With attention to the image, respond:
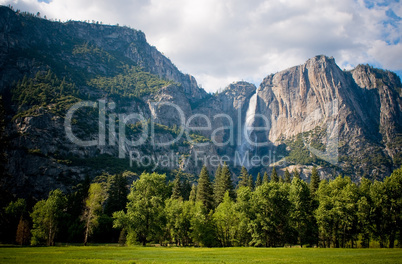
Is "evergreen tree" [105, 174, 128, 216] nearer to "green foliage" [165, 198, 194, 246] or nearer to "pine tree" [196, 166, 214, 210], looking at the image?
"pine tree" [196, 166, 214, 210]

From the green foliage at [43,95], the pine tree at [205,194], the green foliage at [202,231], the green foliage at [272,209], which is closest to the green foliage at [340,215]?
the green foliage at [272,209]

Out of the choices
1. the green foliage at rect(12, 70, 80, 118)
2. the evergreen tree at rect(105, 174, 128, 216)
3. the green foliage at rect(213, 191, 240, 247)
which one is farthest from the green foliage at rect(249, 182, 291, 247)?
the green foliage at rect(12, 70, 80, 118)

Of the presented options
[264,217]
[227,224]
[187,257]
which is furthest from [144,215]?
[264,217]

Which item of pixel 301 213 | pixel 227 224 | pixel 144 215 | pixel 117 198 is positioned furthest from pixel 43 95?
pixel 301 213

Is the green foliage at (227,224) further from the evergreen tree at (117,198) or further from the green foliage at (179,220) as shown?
the evergreen tree at (117,198)

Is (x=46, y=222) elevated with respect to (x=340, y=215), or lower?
lower

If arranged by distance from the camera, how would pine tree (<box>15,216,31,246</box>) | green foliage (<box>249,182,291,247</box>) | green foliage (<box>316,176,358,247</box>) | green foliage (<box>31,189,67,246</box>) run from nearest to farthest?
green foliage (<box>249,182,291,247</box>) < green foliage (<box>316,176,358,247</box>) < green foliage (<box>31,189,67,246</box>) < pine tree (<box>15,216,31,246</box>)

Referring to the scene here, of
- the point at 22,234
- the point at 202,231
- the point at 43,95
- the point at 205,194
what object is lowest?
the point at 22,234

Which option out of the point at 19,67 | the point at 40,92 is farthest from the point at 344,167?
the point at 19,67

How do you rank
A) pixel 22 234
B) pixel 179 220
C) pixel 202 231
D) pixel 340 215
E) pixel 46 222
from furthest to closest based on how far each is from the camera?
pixel 22 234, pixel 179 220, pixel 46 222, pixel 202 231, pixel 340 215

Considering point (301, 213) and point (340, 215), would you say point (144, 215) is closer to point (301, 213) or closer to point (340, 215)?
point (301, 213)

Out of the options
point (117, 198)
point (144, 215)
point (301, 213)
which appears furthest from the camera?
point (117, 198)

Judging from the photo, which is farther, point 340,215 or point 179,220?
point 179,220

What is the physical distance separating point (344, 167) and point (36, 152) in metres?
216
